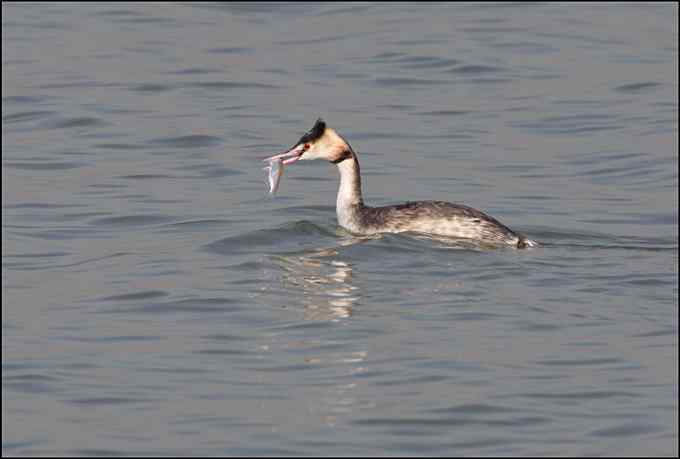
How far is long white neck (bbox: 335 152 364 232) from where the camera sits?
1524 centimetres

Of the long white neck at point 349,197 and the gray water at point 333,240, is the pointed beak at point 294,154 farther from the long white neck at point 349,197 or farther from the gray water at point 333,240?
the gray water at point 333,240

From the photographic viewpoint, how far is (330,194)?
17.7 meters

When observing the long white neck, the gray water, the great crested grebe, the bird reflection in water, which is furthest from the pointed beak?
the bird reflection in water

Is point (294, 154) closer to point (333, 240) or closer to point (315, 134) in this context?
point (315, 134)

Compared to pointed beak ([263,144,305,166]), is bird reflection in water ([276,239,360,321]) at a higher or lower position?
lower

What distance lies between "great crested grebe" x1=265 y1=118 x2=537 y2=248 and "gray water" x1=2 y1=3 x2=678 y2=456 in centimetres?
18

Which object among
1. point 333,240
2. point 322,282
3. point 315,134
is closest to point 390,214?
point 333,240

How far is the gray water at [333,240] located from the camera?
9.52 m

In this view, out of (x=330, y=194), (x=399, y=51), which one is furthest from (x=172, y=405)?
(x=399, y=51)

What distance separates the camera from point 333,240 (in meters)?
14.9

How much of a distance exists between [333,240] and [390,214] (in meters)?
0.54

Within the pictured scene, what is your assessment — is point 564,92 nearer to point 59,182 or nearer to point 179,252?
point 59,182

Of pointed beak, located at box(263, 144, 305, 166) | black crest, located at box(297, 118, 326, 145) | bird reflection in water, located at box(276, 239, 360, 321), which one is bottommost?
bird reflection in water, located at box(276, 239, 360, 321)

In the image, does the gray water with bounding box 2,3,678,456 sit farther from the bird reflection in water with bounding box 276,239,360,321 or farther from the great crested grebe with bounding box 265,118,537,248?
the great crested grebe with bounding box 265,118,537,248
